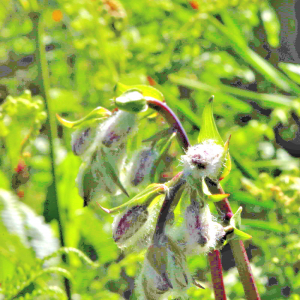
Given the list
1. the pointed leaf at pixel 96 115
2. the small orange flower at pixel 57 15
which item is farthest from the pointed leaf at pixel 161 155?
the small orange flower at pixel 57 15

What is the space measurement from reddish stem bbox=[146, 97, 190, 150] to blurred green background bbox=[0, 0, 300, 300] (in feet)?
0.21

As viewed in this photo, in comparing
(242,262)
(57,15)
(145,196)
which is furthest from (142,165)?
(57,15)

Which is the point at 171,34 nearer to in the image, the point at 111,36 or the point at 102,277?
the point at 111,36

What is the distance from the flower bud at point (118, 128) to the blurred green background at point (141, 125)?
0.26 ft

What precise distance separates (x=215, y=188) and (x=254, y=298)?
0.23 metres

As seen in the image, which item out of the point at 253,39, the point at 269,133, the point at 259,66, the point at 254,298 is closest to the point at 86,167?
the point at 254,298

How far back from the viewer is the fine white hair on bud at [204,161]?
0.63 meters

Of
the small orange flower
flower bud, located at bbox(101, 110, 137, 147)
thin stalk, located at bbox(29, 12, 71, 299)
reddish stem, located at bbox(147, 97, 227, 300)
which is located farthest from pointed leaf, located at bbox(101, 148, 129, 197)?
the small orange flower

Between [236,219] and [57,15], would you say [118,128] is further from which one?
[57,15]

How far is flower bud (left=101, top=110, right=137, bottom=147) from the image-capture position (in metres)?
0.77

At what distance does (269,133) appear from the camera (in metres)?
1.66

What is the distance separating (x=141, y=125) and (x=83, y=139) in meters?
0.13

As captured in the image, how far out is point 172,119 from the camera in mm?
808

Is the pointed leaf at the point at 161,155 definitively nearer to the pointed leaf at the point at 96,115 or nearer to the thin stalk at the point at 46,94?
the pointed leaf at the point at 96,115
